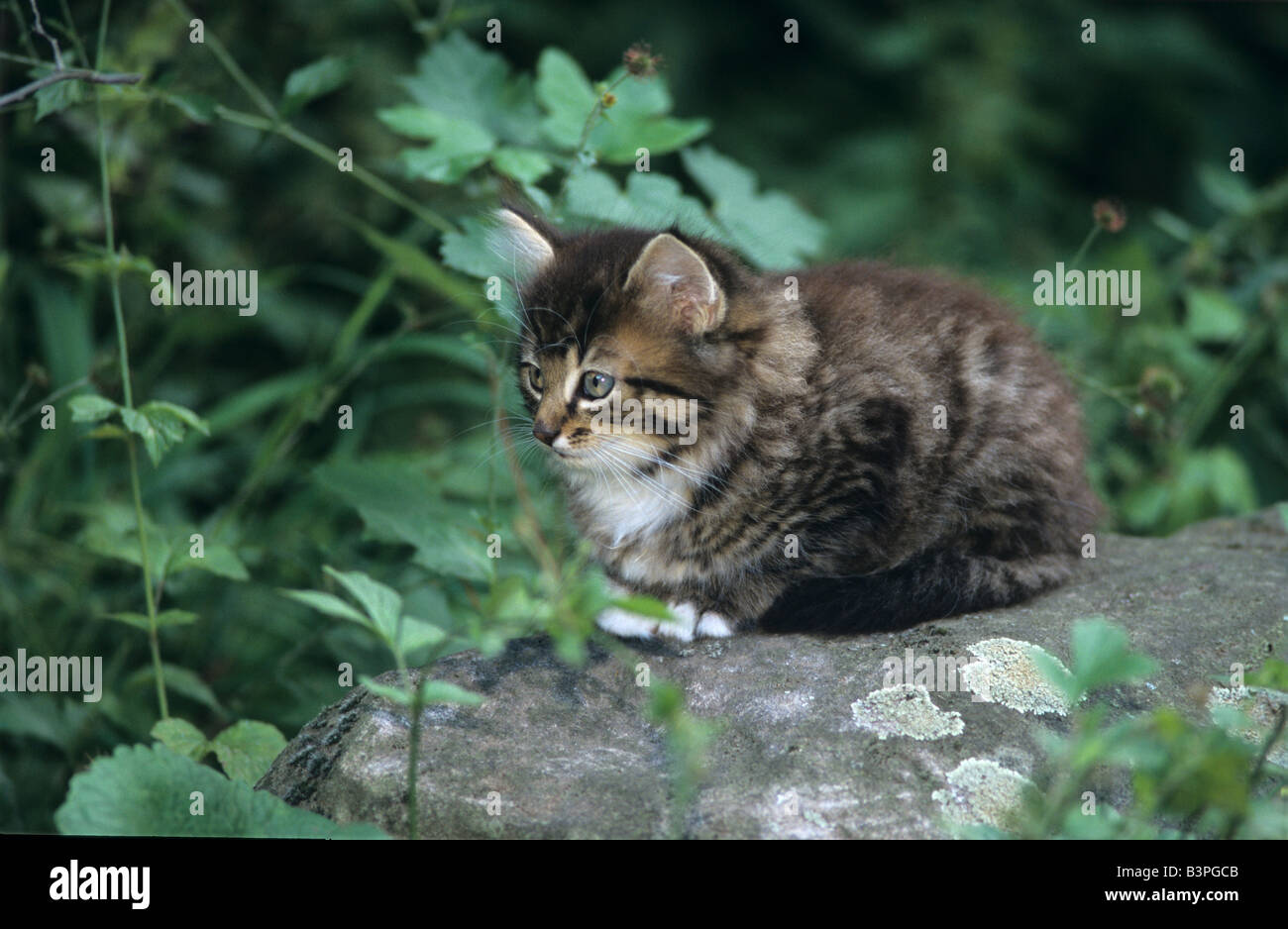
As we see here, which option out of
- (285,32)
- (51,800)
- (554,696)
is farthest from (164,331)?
(554,696)

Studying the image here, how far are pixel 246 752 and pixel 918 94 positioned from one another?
566 cm

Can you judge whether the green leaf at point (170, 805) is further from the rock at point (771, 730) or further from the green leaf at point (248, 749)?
the green leaf at point (248, 749)

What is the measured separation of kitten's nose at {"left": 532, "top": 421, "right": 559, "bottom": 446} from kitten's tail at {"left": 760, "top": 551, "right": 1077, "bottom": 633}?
2.54 ft

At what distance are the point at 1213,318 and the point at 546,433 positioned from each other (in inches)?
131

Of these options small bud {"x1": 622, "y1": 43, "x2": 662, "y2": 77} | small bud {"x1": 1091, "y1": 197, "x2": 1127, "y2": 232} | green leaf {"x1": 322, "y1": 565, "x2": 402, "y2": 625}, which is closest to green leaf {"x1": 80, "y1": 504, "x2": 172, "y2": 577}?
green leaf {"x1": 322, "y1": 565, "x2": 402, "y2": 625}

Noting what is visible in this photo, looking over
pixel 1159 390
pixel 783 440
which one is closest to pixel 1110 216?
pixel 1159 390

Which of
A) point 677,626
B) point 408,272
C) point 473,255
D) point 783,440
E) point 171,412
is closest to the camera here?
point 171,412

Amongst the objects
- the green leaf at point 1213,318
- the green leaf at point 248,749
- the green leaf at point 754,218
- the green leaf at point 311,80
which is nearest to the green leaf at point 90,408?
the green leaf at point 248,749

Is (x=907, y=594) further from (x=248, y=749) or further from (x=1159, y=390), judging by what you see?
(x=248, y=749)

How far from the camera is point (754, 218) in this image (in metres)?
4.40

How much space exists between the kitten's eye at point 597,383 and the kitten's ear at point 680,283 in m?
0.25

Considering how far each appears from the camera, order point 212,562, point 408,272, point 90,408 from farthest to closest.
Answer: point 408,272 → point 212,562 → point 90,408
